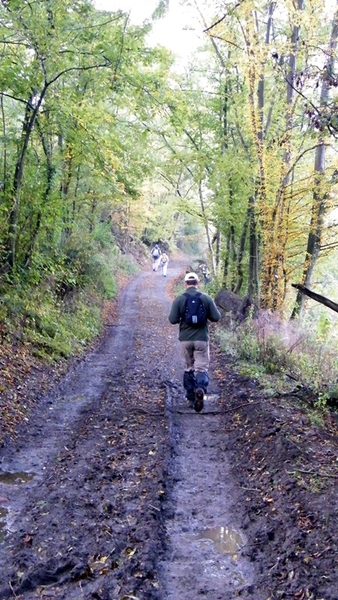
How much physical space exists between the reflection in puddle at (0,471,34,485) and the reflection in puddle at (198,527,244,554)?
7.11 ft

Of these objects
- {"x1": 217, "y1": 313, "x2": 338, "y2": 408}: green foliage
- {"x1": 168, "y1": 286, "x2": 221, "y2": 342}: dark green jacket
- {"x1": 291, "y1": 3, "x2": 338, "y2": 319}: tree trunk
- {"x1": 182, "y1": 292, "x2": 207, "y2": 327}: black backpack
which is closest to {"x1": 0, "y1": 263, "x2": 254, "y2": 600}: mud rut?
{"x1": 168, "y1": 286, "x2": 221, "y2": 342}: dark green jacket

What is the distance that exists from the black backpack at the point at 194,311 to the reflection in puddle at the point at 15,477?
12.0 ft

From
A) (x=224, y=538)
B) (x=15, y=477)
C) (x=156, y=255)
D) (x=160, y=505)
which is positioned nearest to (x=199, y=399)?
(x=160, y=505)

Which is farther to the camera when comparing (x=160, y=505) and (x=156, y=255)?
(x=156, y=255)

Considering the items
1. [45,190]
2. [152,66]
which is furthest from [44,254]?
[152,66]

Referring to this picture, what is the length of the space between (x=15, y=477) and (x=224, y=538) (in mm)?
2534

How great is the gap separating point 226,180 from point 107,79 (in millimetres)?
7278

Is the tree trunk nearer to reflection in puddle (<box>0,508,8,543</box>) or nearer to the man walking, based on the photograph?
reflection in puddle (<box>0,508,8,543</box>)

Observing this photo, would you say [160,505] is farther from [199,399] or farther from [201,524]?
[199,399]

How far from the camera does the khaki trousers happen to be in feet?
26.7

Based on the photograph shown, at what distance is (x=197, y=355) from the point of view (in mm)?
8195

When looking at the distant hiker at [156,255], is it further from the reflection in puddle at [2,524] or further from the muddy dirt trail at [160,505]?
the reflection in puddle at [2,524]

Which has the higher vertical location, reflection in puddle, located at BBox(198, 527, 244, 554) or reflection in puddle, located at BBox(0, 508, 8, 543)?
reflection in puddle, located at BBox(0, 508, 8, 543)

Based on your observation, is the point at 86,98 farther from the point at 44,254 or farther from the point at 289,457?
the point at 289,457
